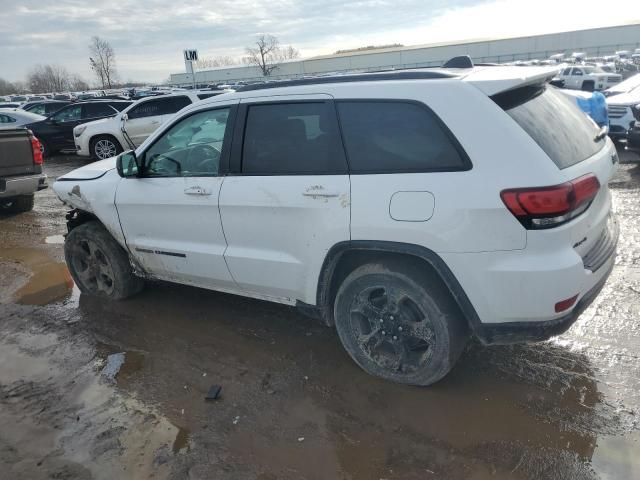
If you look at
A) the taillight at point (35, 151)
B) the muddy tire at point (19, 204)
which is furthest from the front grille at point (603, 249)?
the muddy tire at point (19, 204)

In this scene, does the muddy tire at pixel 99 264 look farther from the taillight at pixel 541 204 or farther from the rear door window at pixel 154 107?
the rear door window at pixel 154 107

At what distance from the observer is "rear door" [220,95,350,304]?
325cm

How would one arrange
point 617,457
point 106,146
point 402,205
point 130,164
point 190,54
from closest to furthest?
point 617,457 → point 402,205 → point 130,164 → point 106,146 → point 190,54

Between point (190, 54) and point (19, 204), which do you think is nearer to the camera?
point (19, 204)

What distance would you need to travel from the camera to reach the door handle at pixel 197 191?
12.4 feet

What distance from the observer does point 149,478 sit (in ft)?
8.96

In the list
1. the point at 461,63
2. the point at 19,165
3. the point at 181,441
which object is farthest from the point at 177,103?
the point at 181,441

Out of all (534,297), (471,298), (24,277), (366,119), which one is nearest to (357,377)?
(471,298)

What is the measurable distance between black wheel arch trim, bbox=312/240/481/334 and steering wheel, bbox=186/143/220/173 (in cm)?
119

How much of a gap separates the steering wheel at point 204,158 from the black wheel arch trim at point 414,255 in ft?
3.89

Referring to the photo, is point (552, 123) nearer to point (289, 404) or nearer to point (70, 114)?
point (289, 404)

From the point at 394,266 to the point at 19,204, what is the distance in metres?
8.58

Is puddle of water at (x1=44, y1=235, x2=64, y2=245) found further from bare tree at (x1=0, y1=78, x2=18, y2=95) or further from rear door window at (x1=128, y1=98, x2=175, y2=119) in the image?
bare tree at (x1=0, y1=78, x2=18, y2=95)

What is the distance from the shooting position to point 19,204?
9.34 meters
